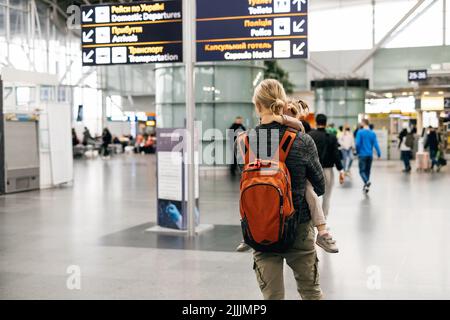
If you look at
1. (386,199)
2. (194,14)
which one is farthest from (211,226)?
(386,199)

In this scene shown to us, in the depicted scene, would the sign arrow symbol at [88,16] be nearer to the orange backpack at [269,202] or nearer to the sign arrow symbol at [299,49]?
the sign arrow symbol at [299,49]

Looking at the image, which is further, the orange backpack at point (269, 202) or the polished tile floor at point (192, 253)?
the polished tile floor at point (192, 253)

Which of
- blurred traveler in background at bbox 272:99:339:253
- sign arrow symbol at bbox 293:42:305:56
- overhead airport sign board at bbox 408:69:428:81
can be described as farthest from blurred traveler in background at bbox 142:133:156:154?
blurred traveler in background at bbox 272:99:339:253

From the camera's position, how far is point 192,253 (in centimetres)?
772

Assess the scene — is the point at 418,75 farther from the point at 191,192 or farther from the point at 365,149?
the point at 191,192

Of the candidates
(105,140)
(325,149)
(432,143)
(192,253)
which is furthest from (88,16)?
(105,140)

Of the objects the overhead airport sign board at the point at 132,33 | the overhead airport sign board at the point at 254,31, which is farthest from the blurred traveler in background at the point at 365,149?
the overhead airport sign board at the point at 132,33

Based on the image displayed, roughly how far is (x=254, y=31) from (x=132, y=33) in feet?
6.45

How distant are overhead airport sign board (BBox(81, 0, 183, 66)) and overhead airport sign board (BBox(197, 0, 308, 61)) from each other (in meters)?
0.52

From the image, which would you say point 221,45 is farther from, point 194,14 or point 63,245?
point 63,245

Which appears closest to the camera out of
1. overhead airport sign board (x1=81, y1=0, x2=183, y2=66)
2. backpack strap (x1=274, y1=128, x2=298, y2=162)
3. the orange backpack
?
the orange backpack

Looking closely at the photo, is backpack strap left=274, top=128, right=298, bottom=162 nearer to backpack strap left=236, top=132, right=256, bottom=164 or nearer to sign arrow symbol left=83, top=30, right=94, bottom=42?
backpack strap left=236, top=132, right=256, bottom=164

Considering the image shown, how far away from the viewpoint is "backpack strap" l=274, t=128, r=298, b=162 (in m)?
3.59

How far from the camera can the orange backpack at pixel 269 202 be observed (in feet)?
11.4
